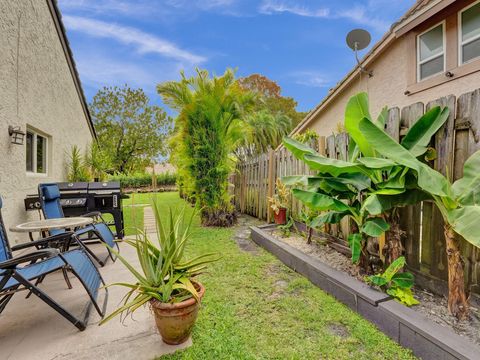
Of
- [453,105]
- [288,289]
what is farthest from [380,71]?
[288,289]

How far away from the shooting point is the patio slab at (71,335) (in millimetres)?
2146

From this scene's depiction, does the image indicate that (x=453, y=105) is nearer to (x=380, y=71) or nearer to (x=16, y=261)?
(x=16, y=261)

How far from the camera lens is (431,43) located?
274 inches

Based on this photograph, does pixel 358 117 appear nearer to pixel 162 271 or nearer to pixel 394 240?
pixel 394 240

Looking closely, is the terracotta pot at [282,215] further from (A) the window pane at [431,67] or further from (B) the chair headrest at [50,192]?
(A) the window pane at [431,67]

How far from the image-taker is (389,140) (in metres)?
2.34

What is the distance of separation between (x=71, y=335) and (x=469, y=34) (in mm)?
9592

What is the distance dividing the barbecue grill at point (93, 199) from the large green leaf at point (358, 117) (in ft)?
17.3

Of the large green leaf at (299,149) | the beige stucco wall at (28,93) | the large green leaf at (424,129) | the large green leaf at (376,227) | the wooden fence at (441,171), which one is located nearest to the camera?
the wooden fence at (441,171)

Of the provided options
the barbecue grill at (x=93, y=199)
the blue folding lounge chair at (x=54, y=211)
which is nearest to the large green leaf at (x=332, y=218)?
the blue folding lounge chair at (x=54, y=211)

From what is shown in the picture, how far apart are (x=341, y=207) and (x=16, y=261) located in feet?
11.1

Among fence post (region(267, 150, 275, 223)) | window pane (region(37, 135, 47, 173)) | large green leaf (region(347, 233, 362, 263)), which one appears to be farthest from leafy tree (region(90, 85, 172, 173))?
large green leaf (region(347, 233, 362, 263))

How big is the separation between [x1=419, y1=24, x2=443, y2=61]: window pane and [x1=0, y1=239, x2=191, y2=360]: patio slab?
904 cm

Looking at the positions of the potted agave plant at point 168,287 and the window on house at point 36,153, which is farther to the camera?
the window on house at point 36,153
